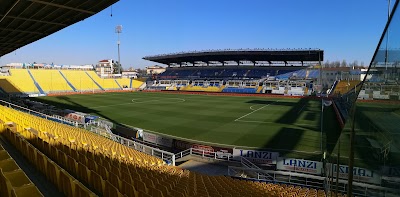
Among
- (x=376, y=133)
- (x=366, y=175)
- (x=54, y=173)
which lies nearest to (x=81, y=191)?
(x=54, y=173)

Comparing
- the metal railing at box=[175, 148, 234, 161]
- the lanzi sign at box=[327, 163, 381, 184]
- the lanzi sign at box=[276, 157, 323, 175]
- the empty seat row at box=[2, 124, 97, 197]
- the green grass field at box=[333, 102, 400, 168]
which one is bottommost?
the metal railing at box=[175, 148, 234, 161]

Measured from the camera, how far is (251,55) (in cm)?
6256

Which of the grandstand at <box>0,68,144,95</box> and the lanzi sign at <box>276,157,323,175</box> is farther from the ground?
the grandstand at <box>0,68,144,95</box>

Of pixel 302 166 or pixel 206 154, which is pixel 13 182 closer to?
pixel 302 166

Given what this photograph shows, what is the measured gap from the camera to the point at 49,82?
62.1 meters

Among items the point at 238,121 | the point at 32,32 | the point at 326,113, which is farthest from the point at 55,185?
the point at 326,113

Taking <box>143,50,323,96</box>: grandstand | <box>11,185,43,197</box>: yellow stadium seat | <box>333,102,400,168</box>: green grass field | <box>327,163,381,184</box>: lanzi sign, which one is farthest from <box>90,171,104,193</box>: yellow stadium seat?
<box>143,50,323,96</box>: grandstand

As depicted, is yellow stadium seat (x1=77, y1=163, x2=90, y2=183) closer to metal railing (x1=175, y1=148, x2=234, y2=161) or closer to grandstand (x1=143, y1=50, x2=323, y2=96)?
metal railing (x1=175, y1=148, x2=234, y2=161)

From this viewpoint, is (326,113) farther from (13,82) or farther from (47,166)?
(13,82)

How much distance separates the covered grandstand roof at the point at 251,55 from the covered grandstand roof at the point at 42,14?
45665mm

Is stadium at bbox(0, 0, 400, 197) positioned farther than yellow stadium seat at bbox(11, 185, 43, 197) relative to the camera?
No

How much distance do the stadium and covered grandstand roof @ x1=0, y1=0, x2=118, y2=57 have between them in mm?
64

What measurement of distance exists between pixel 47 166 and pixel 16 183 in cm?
152

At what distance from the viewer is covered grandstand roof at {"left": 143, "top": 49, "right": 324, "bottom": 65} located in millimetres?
55875
